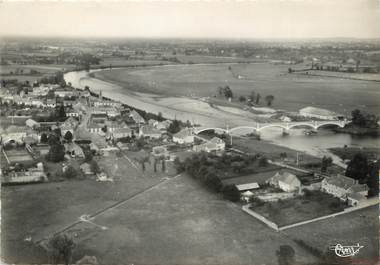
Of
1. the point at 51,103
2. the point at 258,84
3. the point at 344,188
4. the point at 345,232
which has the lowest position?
the point at 345,232

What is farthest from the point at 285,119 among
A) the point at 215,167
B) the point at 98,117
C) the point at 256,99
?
the point at 215,167

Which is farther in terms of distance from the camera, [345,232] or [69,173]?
[69,173]

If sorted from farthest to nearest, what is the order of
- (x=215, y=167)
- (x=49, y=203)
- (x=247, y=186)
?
(x=215, y=167) < (x=247, y=186) < (x=49, y=203)

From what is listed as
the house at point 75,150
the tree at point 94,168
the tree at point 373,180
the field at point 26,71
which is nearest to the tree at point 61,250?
the tree at point 94,168

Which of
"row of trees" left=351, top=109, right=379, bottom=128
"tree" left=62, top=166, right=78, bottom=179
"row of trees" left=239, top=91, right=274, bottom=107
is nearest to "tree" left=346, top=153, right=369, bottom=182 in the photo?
"tree" left=62, top=166, right=78, bottom=179

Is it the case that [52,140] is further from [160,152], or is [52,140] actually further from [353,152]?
[353,152]

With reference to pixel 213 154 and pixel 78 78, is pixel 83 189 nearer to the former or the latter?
pixel 213 154

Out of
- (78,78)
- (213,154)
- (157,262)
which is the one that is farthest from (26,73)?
(157,262)
